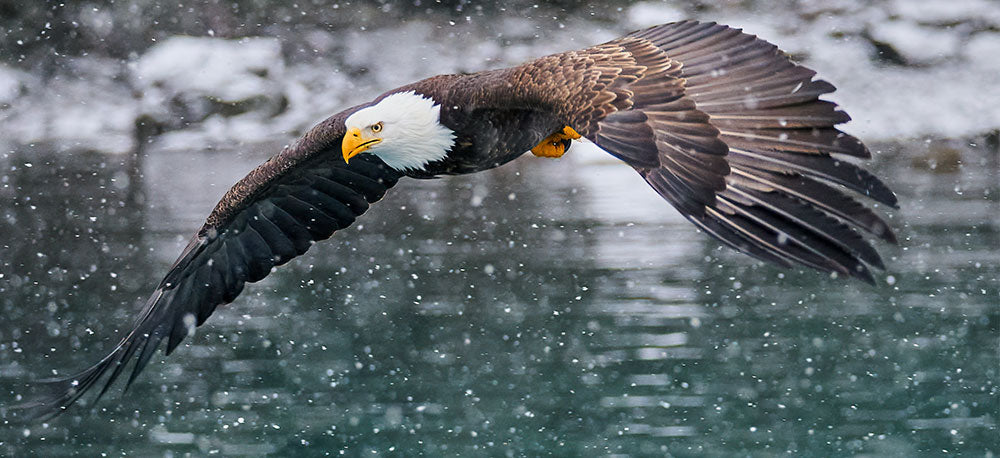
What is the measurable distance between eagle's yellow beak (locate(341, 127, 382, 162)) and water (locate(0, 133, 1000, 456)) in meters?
1.75

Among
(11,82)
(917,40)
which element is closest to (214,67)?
(11,82)

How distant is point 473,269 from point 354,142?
13.2 feet

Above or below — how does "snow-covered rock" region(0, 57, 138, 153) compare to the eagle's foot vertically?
above

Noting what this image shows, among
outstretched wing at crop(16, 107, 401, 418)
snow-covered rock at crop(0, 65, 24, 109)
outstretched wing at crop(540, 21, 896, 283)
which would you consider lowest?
outstretched wing at crop(540, 21, 896, 283)

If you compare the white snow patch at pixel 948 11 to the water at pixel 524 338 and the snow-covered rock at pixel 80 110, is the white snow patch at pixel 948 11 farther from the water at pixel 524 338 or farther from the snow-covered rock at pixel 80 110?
the snow-covered rock at pixel 80 110

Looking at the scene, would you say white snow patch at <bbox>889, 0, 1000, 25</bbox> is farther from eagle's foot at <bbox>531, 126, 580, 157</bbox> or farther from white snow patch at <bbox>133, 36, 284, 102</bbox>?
eagle's foot at <bbox>531, 126, 580, 157</bbox>

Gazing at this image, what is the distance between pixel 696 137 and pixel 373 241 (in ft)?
20.5

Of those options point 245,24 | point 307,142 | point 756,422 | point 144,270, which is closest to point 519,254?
point 144,270

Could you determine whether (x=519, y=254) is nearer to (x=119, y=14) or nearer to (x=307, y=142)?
(x=307, y=142)

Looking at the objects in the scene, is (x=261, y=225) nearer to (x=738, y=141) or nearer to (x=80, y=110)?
(x=738, y=141)

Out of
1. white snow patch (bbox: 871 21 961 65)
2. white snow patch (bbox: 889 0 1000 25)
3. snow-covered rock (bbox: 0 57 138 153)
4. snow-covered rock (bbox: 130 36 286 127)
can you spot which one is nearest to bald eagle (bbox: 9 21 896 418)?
snow-covered rock (bbox: 130 36 286 127)

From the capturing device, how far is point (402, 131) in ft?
15.6

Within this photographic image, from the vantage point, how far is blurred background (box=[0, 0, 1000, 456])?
6234 millimetres

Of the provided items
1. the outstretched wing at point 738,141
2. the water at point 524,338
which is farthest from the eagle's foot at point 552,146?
the water at point 524,338
